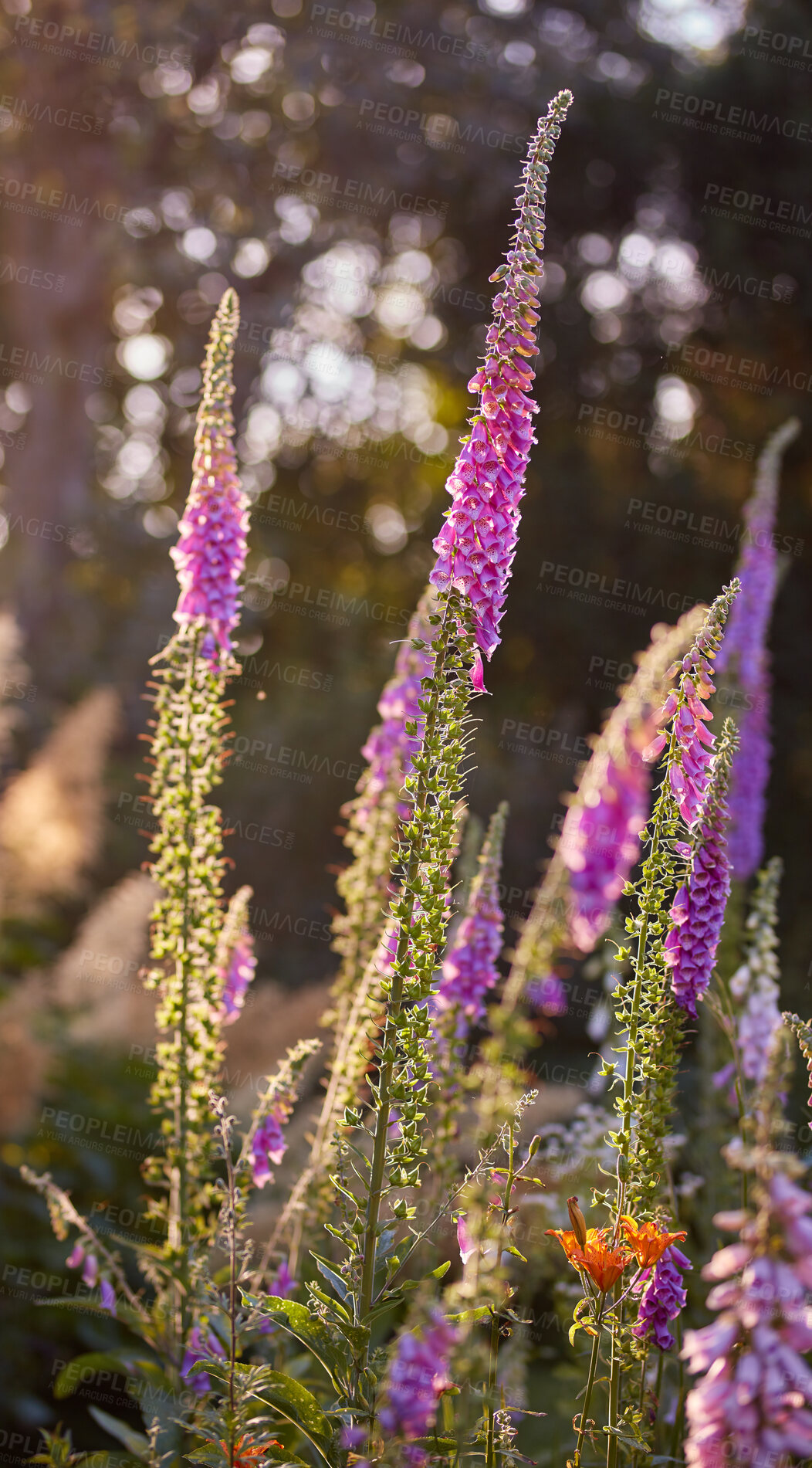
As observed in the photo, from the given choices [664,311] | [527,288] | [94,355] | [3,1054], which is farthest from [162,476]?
[527,288]

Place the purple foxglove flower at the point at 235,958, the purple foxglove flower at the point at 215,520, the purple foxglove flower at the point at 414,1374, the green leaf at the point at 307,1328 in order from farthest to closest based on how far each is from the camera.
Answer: the purple foxglove flower at the point at 235,958 < the purple foxglove flower at the point at 215,520 < the green leaf at the point at 307,1328 < the purple foxglove flower at the point at 414,1374

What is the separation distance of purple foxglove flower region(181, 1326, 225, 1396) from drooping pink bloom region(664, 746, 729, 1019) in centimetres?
126

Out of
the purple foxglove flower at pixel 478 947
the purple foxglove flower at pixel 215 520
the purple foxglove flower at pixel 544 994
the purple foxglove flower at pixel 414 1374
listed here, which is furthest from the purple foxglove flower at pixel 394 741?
the purple foxglove flower at pixel 414 1374

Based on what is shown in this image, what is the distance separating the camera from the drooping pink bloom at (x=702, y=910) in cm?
200

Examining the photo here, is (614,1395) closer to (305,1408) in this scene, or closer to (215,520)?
(305,1408)

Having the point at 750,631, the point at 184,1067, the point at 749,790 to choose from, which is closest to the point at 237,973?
the point at 184,1067

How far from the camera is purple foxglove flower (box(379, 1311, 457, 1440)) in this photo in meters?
1.17

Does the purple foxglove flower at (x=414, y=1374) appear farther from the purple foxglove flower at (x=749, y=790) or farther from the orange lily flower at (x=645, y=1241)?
the purple foxglove flower at (x=749, y=790)

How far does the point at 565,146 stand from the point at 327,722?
24.1 ft

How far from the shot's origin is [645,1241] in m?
1.71

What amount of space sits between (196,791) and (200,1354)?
120cm

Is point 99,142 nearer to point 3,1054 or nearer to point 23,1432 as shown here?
point 3,1054

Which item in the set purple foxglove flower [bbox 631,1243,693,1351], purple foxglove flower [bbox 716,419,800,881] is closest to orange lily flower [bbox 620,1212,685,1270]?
purple foxglove flower [bbox 631,1243,693,1351]

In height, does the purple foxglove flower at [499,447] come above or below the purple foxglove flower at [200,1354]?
above
